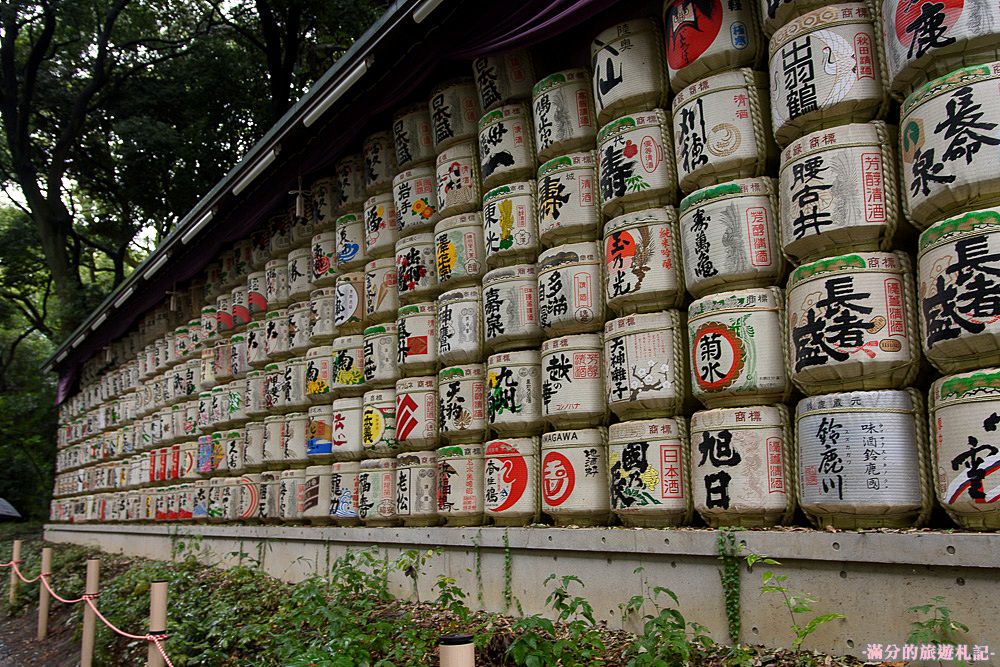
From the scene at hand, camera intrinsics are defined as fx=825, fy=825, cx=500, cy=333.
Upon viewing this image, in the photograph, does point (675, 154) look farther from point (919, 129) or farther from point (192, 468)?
point (192, 468)

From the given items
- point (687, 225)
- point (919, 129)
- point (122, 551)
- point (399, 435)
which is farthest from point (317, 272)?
point (122, 551)

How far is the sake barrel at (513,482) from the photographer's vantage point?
5762mm

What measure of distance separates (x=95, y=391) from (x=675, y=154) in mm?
16491

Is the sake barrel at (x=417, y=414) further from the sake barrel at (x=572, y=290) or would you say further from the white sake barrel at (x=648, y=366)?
the white sake barrel at (x=648, y=366)

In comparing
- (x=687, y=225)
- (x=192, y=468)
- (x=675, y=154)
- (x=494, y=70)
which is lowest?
(x=192, y=468)

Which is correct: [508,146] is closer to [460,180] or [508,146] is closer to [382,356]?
[460,180]

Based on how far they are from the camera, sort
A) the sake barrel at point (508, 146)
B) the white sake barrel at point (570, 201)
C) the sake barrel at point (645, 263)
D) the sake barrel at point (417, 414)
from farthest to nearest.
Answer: the sake barrel at point (417, 414)
the sake barrel at point (508, 146)
the white sake barrel at point (570, 201)
the sake barrel at point (645, 263)

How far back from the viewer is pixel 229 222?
11.3 meters

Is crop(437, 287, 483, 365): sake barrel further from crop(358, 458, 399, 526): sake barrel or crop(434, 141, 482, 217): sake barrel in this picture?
crop(358, 458, 399, 526): sake barrel

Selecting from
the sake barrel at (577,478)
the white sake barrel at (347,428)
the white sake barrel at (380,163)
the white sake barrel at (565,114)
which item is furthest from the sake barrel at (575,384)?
the white sake barrel at (380,163)

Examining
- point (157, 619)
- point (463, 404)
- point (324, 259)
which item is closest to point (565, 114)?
point (463, 404)

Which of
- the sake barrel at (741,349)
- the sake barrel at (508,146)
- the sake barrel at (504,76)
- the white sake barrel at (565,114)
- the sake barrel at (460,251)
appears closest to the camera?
the sake barrel at (741,349)

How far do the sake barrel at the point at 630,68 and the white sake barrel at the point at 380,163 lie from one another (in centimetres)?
307

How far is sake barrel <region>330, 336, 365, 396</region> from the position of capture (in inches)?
318
